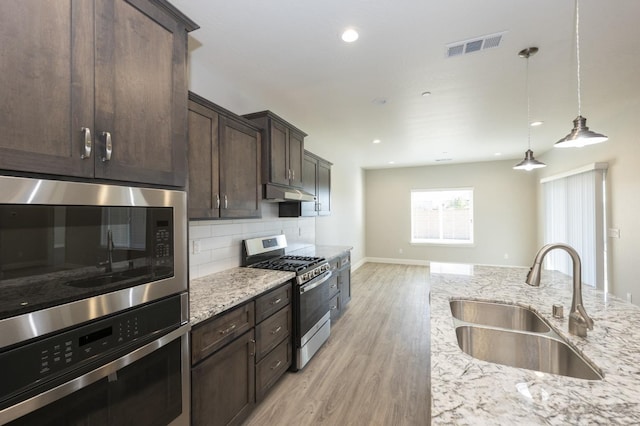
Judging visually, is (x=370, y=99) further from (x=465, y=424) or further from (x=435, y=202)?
(x=435, y=202)

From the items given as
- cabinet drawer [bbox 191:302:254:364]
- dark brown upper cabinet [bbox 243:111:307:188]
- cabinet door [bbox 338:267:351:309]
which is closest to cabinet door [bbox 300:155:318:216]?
dark brown upper cabinet [bbox 243:111:307:188]

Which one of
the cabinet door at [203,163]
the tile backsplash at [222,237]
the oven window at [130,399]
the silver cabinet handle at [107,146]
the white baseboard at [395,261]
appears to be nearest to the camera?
the oven window at [130,399]

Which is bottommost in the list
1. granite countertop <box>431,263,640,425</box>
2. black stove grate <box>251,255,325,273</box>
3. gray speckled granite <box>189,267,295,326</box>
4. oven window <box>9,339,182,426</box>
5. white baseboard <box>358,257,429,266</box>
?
white baseboard <box>358,257,429,266</box>

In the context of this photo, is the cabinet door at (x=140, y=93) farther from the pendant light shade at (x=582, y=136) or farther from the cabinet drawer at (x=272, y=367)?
the pendant light shade at (x=582, y=136)

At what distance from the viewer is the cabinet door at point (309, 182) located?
11.6 ft

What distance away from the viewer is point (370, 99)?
3.13 m

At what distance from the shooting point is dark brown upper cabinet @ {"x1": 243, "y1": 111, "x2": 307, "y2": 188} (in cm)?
266

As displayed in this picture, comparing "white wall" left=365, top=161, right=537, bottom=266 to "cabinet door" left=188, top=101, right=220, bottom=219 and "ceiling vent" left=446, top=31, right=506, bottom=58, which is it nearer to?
"ceiling vent" left=446, top=31, right=506, bottom=58

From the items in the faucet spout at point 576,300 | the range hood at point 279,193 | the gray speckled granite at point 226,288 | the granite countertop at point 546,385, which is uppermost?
the range hood at point 279,193

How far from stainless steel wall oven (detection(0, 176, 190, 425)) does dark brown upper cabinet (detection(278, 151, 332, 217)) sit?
6.86 ft

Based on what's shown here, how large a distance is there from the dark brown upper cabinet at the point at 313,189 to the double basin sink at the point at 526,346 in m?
2.39

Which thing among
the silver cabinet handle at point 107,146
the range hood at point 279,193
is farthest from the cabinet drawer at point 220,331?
the range hood at point 279,193

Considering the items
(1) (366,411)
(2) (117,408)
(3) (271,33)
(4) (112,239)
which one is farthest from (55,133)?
(1) (366,411)

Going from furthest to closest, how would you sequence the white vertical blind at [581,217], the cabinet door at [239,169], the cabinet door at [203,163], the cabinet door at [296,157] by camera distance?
1. the white vertical blind at [581,217]
2. the cabinet door at [296,157]
3. the cabinet door at [239,169]
4. the cabinet door at [203,163]
